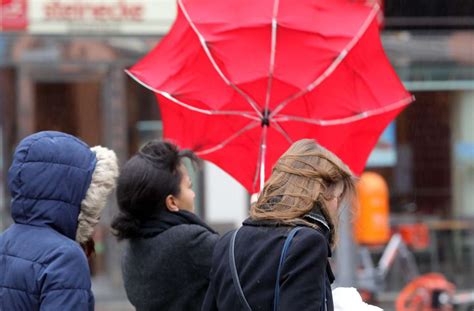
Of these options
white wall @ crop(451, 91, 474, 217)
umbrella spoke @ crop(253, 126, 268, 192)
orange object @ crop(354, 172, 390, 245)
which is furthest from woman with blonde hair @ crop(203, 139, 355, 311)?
white wall @ crop(451, 91, 474, 217)

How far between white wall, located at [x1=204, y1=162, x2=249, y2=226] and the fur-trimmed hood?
7099 millimetres

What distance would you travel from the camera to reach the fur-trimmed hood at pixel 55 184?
2.80 m

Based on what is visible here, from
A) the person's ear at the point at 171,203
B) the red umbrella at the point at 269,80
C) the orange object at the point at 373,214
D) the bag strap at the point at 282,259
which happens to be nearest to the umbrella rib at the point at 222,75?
the red umbrella at the point at 269,80

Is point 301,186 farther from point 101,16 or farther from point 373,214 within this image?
point 373,214

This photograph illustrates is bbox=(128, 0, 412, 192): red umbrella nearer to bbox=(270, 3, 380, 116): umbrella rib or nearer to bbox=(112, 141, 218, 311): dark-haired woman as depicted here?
bbox=(270, 3, 380, 116): umbrella rib

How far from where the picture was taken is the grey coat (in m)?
3.34

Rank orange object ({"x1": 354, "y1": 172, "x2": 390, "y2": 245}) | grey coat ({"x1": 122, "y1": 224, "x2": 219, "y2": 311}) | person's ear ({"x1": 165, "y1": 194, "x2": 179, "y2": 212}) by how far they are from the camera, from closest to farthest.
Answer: grey coat ({"x1": 122, "y1": 224, "x2": 219, "y2": 311}) → person's ear ({"x1": 165, "y1": 194, "x2": 179, "y2": 212}) → orange object ({"x1": 354, "y1": 172, "x2": 390, "y2": 245})

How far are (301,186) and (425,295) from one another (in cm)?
739

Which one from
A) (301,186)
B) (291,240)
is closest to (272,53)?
(301,186)

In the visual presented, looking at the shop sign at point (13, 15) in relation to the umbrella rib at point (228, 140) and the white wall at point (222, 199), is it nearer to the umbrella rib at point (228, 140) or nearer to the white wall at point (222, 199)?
the white wall at point (222, 199)

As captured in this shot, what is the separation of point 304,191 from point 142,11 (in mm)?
7226

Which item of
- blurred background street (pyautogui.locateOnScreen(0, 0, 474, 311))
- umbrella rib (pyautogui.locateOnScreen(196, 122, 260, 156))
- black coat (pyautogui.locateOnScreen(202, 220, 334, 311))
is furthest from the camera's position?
blurred background street (pyautogui.locateOnScreen(0, 0, 474, 311))

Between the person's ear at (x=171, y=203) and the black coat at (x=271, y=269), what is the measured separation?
598mm

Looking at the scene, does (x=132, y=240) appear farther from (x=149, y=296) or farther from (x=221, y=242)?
(x=221, y=242)
